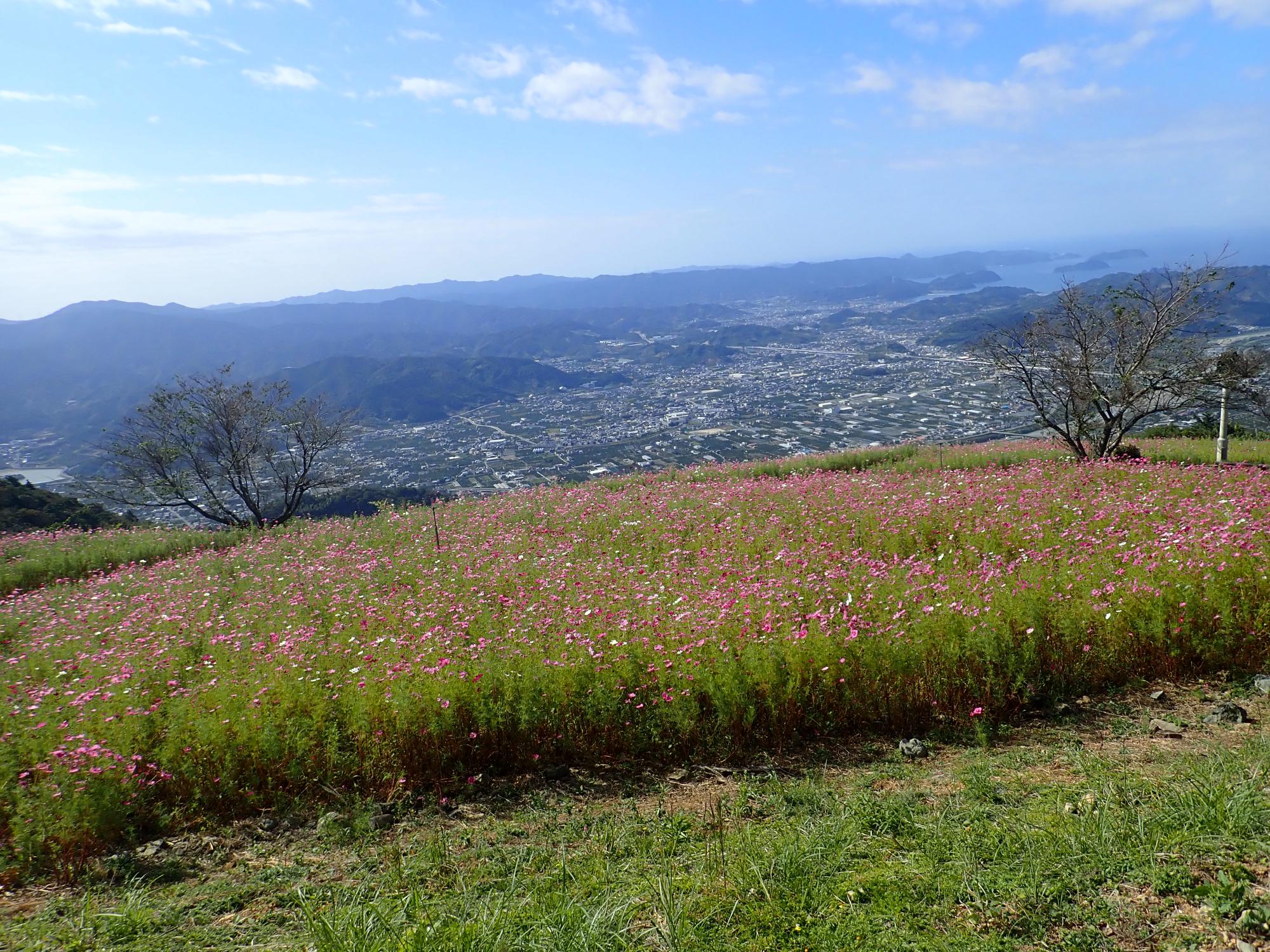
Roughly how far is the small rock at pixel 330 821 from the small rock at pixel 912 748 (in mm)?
3703

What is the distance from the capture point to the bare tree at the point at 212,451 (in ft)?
59.9

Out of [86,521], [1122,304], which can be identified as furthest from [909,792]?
[86,521]

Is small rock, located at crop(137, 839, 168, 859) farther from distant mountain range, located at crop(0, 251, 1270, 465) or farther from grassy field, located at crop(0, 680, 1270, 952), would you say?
distant mountain range, located at crop(0, 251, 1270, 465)

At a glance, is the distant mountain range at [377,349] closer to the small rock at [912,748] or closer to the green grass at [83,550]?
the green grass at [83,550]

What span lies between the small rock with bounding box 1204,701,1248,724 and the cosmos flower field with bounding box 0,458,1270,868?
2.17 feet

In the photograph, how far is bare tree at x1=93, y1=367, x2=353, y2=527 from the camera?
59.9ft

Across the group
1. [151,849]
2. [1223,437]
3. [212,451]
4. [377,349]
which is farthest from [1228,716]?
[377,349]

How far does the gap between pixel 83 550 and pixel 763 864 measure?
1402 cm

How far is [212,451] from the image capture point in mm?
18391

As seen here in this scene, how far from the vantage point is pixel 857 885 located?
10.1ft

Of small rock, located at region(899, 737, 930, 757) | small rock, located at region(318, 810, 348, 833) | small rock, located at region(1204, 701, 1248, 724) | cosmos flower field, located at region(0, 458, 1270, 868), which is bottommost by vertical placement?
small rock, located at region(899, 737, 930, 757)

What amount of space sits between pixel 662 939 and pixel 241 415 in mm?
19283

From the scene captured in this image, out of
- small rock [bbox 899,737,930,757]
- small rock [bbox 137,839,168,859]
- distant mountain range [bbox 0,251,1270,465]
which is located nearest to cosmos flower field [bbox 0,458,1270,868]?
small rock [bbox 137,839,168,859]

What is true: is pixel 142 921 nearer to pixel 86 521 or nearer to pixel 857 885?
pixel 857 885
